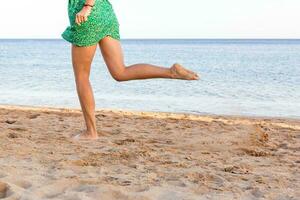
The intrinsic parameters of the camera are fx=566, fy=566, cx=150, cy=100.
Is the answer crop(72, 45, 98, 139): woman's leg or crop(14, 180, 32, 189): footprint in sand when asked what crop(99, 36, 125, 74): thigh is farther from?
crop(14, 180, 32, 189): footprint in sand

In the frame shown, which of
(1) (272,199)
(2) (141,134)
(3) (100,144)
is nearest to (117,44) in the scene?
(3) (100,144)

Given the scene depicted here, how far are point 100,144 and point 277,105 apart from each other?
24.9 ft

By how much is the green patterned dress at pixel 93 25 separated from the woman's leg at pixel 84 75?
0.28 feet

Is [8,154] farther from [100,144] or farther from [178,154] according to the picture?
[178,154]

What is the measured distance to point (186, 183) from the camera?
3.71 meters

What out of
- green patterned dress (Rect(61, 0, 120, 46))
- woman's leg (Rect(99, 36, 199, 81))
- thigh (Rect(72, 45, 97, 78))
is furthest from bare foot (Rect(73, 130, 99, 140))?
green patterned dress (Rect(61, 0, 120, 46))

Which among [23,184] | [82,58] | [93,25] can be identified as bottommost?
[23,184]

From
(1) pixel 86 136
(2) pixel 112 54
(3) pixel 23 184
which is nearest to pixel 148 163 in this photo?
(3) pixel 23 184

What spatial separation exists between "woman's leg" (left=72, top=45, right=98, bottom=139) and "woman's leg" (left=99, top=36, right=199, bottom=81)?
14 centimetres

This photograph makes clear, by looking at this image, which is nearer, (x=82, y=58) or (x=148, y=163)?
(x=148, y=163)

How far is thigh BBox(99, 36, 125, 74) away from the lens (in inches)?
196

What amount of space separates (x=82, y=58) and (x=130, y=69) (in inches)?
18.8

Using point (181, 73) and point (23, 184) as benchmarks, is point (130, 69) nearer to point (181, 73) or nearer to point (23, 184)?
point (181, 73)

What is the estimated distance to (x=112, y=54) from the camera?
4992 millimetres
